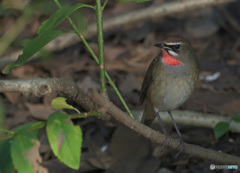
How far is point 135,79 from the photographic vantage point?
6785mm

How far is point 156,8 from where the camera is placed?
7695 millimetres

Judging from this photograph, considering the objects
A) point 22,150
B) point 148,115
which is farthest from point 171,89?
point 22,150

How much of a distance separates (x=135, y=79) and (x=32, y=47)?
13.2 ft

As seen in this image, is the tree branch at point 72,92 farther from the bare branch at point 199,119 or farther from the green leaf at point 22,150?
the bare branch at point 199,119

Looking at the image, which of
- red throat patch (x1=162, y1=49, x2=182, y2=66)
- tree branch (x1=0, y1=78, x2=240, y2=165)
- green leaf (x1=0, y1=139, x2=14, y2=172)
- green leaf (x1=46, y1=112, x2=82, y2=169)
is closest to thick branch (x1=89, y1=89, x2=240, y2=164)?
tree branch (x1=0, y1=78, x2=240, y2=165)

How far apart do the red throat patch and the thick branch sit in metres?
0.96

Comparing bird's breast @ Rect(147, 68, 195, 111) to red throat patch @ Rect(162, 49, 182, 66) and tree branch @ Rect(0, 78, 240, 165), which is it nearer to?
red throat patch @ Rect(162, 49, 182, 66)

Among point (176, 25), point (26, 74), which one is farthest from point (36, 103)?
point (176, 25)

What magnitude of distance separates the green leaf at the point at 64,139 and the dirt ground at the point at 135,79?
2.85 metres

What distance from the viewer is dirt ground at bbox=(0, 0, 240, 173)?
5.29 m

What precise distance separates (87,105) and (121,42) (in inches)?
201

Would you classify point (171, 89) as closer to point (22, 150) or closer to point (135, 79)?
point (135, 79)

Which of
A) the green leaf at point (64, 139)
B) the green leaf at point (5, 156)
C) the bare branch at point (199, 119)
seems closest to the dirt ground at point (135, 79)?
Answer: the bare branch at point (199, 119)

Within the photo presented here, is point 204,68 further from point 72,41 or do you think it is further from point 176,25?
point 72,41
